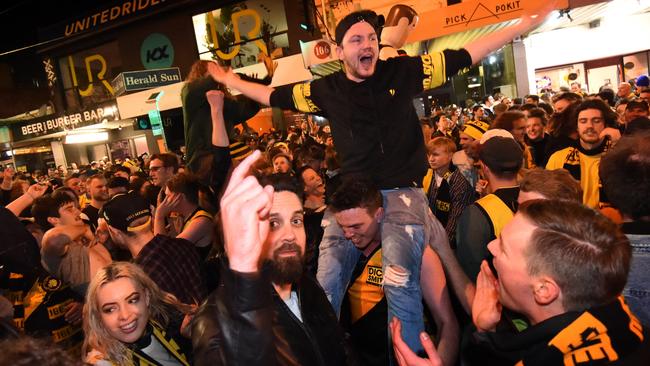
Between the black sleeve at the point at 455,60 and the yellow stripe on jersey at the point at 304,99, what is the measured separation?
99 cm

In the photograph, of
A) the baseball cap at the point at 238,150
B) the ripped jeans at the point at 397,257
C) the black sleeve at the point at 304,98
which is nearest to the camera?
the ripped jeans at the point at 397,257

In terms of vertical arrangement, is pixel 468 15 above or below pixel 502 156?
above

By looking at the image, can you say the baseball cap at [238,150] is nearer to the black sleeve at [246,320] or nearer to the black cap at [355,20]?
the black cap at [355,20]

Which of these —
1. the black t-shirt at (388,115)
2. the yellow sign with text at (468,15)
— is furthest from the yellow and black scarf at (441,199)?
the yellow sign with text at (468,15)

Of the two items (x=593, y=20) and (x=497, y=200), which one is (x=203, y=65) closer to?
(x=497, y=200)

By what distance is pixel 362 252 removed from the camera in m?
3.33

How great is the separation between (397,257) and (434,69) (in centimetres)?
136

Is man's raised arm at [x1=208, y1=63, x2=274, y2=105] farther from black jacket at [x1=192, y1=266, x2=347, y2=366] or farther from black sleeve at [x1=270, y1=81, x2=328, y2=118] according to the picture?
black jacket at [x1=192, y1=266, x2=347, y2=366]

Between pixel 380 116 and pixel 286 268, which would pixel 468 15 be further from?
pixel 286 268

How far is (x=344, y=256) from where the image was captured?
321 cm

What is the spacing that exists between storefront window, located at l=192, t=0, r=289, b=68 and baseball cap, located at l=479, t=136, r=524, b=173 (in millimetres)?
15906

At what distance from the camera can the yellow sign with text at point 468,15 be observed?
910cm

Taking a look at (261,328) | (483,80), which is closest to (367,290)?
(261,328)

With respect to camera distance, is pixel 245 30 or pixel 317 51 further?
pixel 245 30
